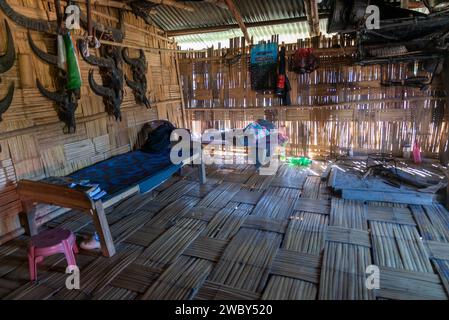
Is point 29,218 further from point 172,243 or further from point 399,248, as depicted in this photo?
point 399,248

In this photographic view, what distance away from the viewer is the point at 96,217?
8.92ft

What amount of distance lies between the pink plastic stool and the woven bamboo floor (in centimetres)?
14

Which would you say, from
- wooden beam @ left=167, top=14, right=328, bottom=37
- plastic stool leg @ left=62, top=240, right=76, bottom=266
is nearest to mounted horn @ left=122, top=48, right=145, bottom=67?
wooden beam @ left=167, top=14, right=328, bottom=37

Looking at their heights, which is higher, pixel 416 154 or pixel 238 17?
Answer: pixel 238 17

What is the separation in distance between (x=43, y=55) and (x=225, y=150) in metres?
3.74

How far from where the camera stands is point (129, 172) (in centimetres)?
378

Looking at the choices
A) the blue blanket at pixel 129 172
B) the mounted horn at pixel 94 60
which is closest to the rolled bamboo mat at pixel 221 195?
the blue blanket at pixel 129 172

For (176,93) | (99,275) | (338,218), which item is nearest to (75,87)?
(99,275)

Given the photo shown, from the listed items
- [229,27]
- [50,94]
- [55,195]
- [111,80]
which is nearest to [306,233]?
[55,195]

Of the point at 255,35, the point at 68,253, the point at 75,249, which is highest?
the point at 255,35

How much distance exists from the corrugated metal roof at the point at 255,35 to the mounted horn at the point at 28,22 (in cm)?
312

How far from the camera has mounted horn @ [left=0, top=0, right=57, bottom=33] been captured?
3164mm

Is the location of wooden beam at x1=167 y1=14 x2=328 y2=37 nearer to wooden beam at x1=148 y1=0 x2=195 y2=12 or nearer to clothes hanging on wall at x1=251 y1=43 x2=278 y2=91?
clothes hanging on wall at x1=251 y1=43 x2=278 y2=91

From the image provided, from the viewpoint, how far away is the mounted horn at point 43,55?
345cm
